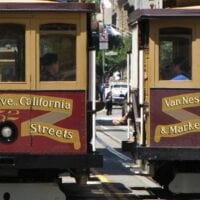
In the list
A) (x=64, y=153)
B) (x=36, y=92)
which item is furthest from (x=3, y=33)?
(x=64, y=153)

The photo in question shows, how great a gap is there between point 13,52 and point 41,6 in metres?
0.70

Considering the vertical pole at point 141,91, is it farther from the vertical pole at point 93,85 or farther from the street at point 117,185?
the street at point 117,185

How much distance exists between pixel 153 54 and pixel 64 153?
6.26 feet

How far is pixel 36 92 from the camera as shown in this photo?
9992 mm

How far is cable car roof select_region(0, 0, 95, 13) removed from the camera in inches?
391

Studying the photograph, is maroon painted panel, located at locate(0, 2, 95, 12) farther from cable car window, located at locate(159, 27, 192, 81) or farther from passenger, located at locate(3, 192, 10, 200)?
passenger, located at locate(3, 192, 10, 200)

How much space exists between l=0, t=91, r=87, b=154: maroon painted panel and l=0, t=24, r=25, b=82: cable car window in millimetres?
273

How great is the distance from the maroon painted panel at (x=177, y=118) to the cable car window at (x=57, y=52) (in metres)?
1.28

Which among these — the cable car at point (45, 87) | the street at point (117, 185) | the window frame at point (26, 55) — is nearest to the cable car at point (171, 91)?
the cable car at point (45, 87)

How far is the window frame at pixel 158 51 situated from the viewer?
1063cm

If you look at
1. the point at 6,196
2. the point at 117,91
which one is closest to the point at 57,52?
the point at 6,196

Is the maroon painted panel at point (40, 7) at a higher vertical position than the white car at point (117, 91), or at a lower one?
higher

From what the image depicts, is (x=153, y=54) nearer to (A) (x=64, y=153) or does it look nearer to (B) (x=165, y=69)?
(B) (x=165, y=69)

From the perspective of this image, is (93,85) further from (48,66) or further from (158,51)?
(158,51)
